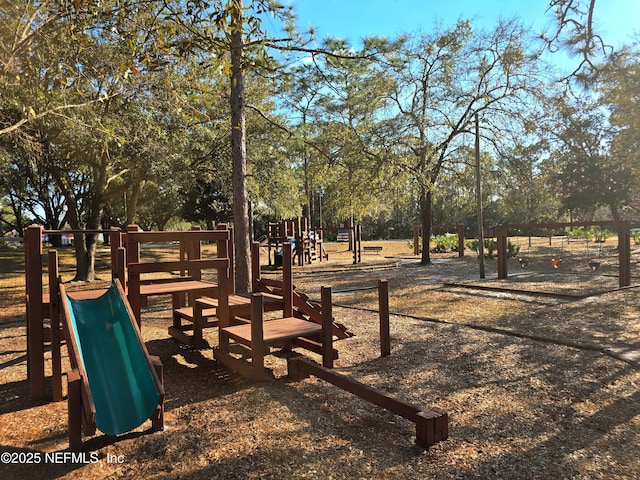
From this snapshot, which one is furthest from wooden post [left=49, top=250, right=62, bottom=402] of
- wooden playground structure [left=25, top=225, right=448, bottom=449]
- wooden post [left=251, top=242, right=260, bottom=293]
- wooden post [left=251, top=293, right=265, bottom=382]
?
wooden post [left=251, top=242, right=260, bottom=293]

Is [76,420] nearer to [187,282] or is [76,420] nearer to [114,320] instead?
[114,320]

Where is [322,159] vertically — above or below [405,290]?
above

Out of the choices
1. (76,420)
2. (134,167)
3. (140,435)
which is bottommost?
(140,435)

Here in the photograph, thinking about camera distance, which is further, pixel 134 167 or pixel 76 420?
pixel 134 167

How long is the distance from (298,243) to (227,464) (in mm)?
15937

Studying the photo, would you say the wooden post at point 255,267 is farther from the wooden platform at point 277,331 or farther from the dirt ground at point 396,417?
the wooden platform at point 277,331

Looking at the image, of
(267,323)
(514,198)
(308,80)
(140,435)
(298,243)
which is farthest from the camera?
(298,243)

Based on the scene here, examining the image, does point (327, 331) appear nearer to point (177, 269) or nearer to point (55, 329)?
point (177, 269)

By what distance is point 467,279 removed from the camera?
12.8 metres

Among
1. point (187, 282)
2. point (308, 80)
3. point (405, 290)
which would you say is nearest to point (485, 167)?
point (405, 290)

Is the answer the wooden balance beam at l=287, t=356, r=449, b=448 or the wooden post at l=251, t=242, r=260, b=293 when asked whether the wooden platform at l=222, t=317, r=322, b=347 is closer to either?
the wooden balance beam at l=287, t=356, r=449, b=448

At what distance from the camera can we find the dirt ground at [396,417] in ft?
9.37

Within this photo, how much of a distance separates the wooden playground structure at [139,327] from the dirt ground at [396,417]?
197 millimetres

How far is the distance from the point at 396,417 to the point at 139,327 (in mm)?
2553
